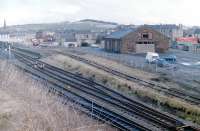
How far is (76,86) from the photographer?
1076 inches

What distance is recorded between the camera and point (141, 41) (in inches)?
2108

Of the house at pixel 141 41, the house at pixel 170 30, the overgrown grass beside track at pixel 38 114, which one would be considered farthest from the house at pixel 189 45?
the overgrown grass beside track at pixel 38 114

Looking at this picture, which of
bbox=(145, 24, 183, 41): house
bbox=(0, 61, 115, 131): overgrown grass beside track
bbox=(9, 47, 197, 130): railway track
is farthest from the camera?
bbox=(145, 24, 183, 41): house

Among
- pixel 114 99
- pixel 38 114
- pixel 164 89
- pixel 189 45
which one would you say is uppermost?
pixel 189 45

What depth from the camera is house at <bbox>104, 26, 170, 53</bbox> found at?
52781 mm

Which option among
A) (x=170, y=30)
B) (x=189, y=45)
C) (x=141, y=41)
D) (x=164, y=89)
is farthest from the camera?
(x=170, y=30)

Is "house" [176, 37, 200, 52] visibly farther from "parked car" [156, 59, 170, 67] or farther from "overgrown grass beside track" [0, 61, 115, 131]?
"overgrown grass beside track" [0, 61, 115, 131]

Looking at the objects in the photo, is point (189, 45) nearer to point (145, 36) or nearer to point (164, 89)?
point (145, 36)

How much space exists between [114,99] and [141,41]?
103 feet

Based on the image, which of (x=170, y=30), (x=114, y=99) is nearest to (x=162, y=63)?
(x=114, y=99)

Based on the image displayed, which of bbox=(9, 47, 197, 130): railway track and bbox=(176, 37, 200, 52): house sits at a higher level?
bbox=(176, 37, 200, 52): house

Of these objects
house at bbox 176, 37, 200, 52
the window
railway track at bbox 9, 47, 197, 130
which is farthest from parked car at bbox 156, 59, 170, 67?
house at bbox 176, 37, 200, 52

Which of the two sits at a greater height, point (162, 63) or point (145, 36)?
point (145, 36)

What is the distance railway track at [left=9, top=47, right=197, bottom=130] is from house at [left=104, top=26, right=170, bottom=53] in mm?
19304
